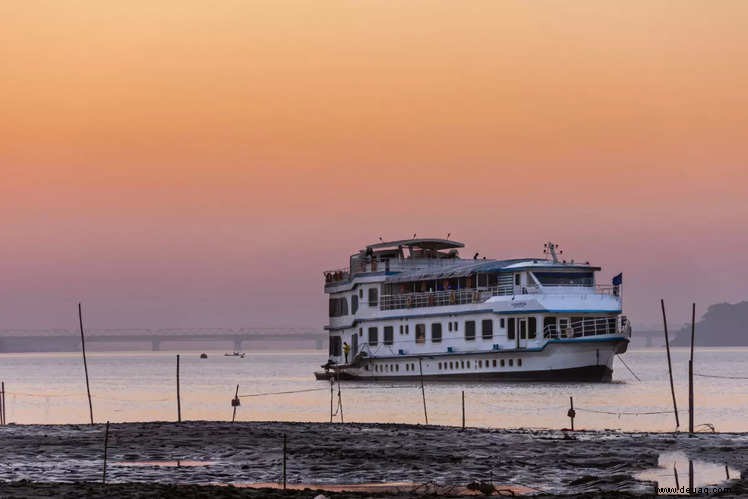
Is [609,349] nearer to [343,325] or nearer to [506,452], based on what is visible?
[343,325]

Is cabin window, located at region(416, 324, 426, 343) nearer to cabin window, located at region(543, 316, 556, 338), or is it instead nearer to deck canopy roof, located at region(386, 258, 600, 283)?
deck canopy roof, located at region(386, 258, 600, 283)

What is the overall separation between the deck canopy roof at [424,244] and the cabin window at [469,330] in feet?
50.6

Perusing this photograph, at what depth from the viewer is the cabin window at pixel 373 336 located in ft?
299

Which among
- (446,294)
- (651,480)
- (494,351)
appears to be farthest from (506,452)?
(446,294)

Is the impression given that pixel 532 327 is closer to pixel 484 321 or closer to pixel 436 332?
pixel 484 321

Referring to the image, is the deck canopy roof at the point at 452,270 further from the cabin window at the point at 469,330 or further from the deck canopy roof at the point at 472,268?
the cabin window at the point at 469,330

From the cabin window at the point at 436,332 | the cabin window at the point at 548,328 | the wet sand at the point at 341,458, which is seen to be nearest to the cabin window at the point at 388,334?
the cabin window at the point at 436,332

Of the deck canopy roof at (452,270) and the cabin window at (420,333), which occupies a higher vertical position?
the deck canopy roof at (452,270)

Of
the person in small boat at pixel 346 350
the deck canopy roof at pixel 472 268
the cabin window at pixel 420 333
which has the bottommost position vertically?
the person in small boat at pixel 346 350

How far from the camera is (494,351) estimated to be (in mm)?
79062

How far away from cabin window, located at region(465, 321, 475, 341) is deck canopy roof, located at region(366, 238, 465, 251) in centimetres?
1543

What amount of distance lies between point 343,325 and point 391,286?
7257mm

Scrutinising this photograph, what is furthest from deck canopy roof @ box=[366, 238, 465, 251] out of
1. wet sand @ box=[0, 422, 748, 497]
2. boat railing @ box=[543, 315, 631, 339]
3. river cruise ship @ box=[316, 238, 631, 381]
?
wet sand @ box=[0, 422, 748, 497]

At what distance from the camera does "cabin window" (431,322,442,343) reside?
276 feet
